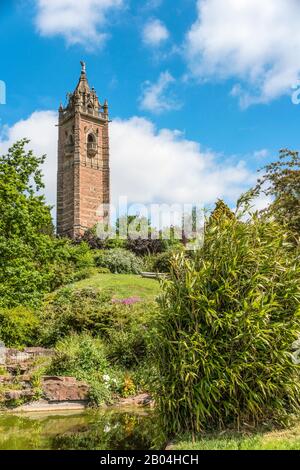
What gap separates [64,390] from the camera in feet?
37.1

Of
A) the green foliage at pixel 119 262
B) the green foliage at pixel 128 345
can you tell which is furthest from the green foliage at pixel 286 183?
the green foliage at pixel 119 262

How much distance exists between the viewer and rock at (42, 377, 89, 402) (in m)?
11.3

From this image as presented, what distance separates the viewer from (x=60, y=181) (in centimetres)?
5912

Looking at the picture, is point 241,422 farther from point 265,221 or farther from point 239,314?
point 265,221

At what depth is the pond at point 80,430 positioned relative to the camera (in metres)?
7.60

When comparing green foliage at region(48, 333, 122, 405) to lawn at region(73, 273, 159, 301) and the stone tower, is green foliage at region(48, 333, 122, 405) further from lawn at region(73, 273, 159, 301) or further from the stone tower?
the stone tower

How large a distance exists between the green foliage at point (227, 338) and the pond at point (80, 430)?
118 cm

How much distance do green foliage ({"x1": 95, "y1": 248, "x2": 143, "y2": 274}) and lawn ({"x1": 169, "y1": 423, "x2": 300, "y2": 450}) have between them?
25420mm

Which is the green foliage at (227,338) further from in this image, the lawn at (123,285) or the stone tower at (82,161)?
the stone tower at (82,161)

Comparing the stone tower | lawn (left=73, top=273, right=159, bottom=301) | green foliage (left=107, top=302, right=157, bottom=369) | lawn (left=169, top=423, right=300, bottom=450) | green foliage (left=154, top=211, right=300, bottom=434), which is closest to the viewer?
lawn (left=169, top=423, right=300, bottom=450)

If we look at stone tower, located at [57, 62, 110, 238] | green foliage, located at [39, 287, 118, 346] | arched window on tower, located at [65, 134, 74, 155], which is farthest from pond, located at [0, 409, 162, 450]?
arched window on tower, located at [65, 134, 74, 155]

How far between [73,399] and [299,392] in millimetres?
5727
